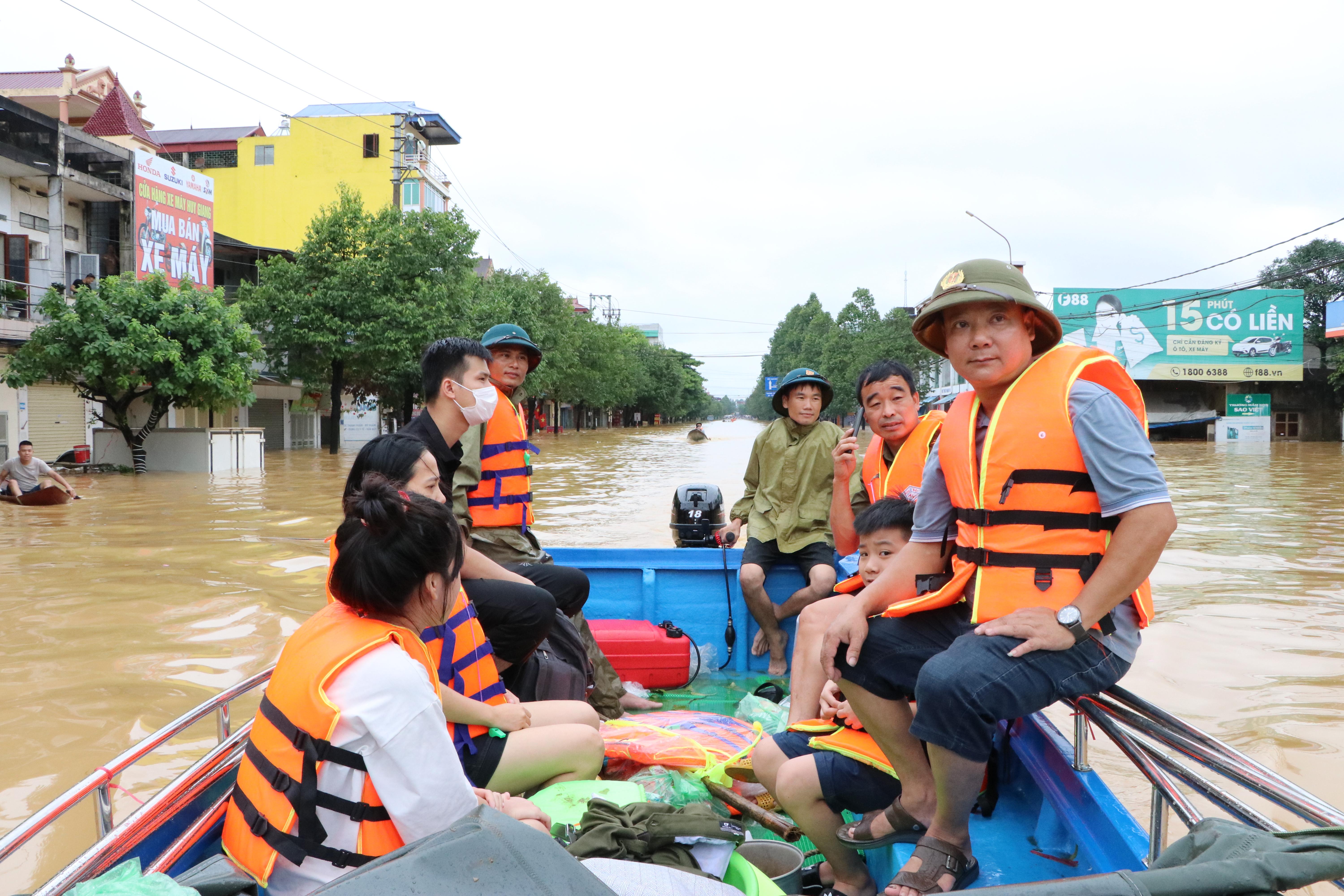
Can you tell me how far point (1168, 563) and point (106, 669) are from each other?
430 inches

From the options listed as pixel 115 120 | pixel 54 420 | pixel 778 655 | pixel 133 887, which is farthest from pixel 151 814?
pixel 115 120

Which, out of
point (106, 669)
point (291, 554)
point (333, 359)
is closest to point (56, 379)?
point (333, 359)

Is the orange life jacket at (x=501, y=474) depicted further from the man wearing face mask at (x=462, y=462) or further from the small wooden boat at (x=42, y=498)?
the small wooden boat at (x=42, y=498)

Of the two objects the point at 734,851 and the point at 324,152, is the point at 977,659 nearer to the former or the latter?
the point at 734,851

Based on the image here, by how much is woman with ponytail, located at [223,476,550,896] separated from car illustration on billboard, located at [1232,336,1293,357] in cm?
4705

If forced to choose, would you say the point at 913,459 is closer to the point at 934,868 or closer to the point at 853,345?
the point at 934,868

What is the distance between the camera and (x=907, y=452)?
3840 millimetres

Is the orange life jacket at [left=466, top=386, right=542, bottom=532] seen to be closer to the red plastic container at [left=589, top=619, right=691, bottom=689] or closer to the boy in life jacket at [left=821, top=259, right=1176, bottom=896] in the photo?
the red plastic container at [left=589, top=619, right=691, bottom=689]

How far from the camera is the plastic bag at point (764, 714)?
3908 mm

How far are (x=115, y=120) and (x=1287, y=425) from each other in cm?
5108

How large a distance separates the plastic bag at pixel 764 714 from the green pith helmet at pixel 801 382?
1.73 meters

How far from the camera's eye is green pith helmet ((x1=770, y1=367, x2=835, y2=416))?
202 inches

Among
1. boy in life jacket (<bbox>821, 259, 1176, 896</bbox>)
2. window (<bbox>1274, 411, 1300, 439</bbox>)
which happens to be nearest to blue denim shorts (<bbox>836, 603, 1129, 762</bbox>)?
boy in life jacket (<bbox>821, 259, 1176, 896</bbox>)

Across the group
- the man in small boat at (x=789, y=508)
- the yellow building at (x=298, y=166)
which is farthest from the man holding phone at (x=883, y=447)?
the yellow building at (x=298, y=166)
